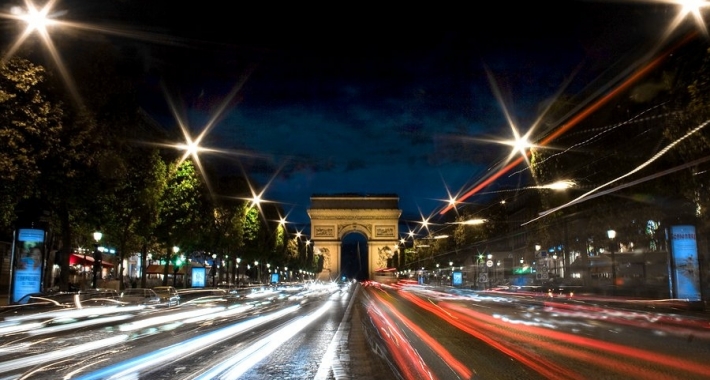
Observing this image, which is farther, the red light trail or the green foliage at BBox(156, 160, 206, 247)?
the green foliage at BBox(156, 160, 206, 247)

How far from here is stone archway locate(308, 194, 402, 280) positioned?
425 ft

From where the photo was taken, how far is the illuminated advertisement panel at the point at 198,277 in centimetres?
5053

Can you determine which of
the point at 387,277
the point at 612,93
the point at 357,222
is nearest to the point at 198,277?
the point at 612,93

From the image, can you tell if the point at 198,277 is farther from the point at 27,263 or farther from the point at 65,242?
the point at 27,263

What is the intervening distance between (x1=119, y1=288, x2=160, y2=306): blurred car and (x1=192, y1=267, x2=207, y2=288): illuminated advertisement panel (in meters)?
22.6

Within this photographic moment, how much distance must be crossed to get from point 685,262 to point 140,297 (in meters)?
21.8

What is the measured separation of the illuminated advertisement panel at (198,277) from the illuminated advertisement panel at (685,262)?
116 feet

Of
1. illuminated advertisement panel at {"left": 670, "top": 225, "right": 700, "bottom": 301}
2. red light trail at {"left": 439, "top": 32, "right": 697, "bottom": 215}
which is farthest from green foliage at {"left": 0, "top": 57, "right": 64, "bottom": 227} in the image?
illuminated advertisement panel at {"left": 670, "top": 225, "right": 700, "bottom": 301}

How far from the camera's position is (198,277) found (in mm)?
50938

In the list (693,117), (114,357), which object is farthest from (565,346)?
(693,117)

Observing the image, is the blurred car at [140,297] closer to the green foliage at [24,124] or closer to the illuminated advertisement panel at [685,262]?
the green foliage at [24,124]

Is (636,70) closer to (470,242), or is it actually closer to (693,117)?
(693,117)

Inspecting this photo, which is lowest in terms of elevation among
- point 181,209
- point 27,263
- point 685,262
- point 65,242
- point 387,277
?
point 387,277

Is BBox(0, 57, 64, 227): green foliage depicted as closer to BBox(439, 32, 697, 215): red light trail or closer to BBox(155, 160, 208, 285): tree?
BBox(155, 160, 208, 285): tree
